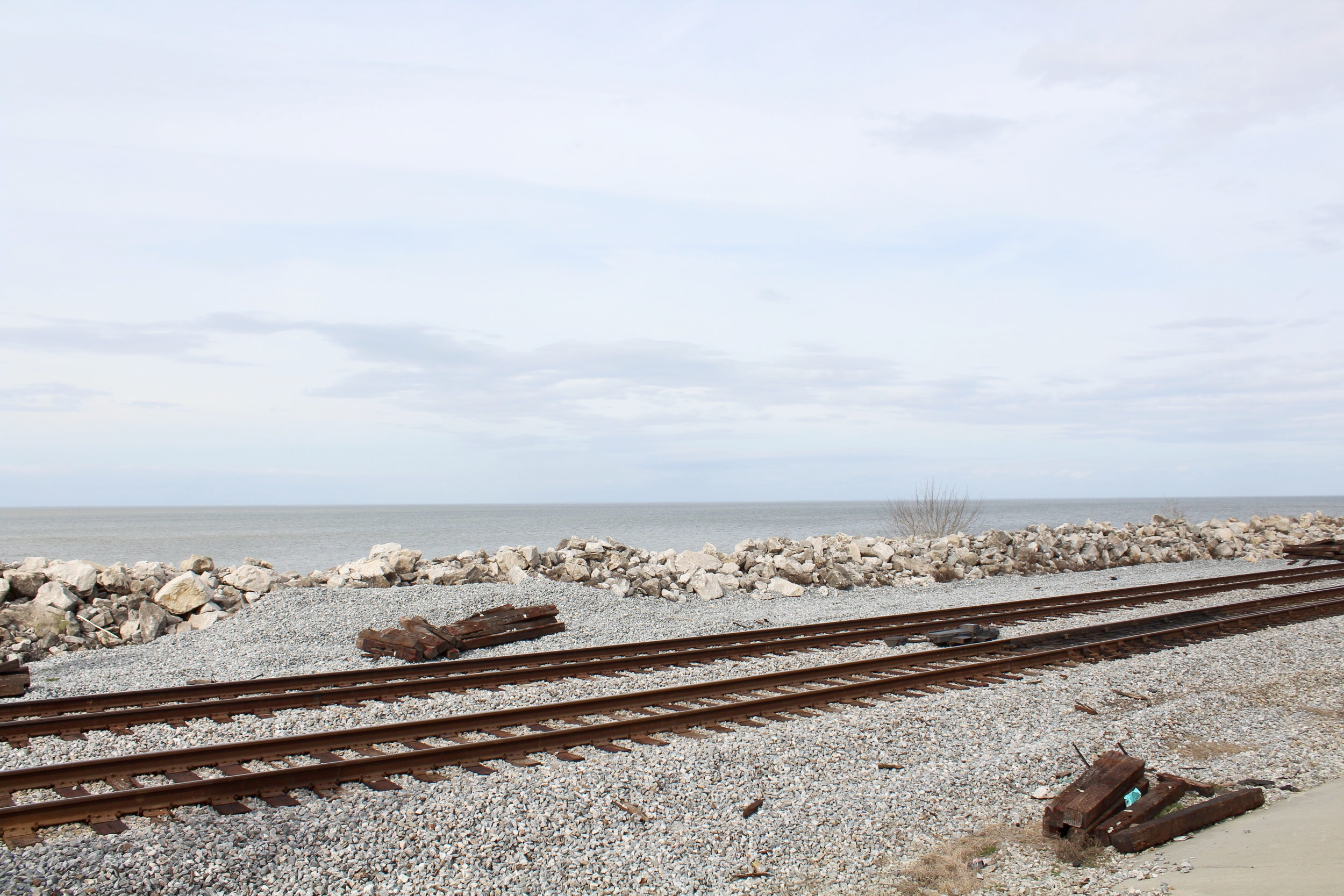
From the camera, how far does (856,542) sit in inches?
902

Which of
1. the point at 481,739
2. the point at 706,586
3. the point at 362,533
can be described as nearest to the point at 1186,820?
the point at 481,739

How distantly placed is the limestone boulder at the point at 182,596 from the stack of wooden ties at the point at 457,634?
10.0 ft

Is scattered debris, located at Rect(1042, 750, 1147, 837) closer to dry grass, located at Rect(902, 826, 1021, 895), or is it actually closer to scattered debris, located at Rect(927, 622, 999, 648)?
dry grass, located at Rect(902, 826, 1021, 895)

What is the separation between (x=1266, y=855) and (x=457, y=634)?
31.4 feet

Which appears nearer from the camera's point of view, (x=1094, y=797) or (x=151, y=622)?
(x=1094, y=797)

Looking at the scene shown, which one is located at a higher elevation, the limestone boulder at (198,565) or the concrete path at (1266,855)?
the limestone boulder at (198,565)

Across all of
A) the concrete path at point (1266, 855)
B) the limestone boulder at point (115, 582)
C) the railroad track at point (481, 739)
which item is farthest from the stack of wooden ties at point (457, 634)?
the concrete path at point (1266, 855)

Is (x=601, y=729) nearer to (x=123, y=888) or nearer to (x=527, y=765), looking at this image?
(x=527, y=765)

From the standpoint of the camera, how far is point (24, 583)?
44.4 feet

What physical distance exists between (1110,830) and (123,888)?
19.3 feet

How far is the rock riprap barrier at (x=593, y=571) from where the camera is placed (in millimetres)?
13164

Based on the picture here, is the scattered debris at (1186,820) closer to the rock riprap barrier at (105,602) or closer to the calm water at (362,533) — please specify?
the rock riprap barrier at (105,602)

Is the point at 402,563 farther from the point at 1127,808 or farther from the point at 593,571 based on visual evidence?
the point at 1127,808

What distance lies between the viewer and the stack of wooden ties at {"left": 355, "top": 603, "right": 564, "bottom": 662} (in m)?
11.8
